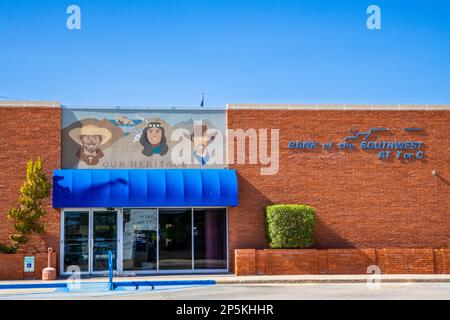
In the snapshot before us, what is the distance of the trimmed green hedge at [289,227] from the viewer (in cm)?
2286

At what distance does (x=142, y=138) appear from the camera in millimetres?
23859

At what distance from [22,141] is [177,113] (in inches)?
225

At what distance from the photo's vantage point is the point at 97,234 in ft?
76.3

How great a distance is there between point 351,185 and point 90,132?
32.8 feet

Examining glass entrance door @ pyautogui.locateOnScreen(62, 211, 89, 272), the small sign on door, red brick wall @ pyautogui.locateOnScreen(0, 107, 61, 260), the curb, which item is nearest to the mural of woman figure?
red brick wall @ pyautogui.locateOnScreen(0, 107, 61, 260)

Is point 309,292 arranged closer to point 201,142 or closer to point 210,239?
point 210,239

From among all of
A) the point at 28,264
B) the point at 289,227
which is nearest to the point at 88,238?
the point at 28,264

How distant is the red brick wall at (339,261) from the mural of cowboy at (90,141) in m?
6.28

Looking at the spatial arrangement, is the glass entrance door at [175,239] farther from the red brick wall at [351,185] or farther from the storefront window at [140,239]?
the red brick wall at [351,185]

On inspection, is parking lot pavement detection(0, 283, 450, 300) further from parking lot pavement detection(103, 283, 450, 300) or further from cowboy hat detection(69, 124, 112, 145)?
cowboy hat detection(69, 124, 112, 145)

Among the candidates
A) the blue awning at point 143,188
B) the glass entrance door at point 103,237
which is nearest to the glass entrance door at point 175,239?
the blue awning at point 143,188

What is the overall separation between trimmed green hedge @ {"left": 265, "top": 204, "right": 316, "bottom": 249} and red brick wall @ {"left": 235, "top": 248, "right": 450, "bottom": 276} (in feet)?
1.01

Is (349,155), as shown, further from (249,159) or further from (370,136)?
(249,159)

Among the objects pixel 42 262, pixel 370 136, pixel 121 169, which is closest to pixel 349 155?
pixel 370 136
